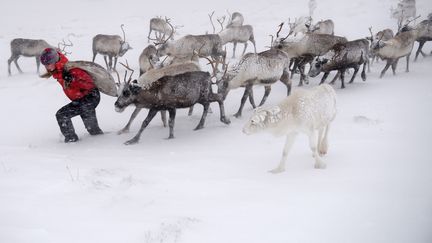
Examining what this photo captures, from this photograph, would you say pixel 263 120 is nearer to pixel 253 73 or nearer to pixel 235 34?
pixel 253 73

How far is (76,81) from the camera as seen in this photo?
273 inches

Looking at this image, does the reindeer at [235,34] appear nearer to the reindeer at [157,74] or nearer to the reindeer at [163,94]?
the reindeer at [157,74]

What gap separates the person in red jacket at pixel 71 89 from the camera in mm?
6809

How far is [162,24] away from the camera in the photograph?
16.3 meters

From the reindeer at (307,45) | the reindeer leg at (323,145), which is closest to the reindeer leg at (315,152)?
the reindeer leg at (323,145)

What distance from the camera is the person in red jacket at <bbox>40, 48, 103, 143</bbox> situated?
6809 mm

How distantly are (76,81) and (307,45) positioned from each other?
6.23 meters

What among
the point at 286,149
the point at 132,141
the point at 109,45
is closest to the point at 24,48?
the point at 109,45

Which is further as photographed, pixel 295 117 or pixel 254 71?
pixel 254 71

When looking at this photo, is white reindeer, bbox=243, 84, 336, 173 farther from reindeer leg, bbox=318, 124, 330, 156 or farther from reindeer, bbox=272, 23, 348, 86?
reindeer, bbox=272, 23, 348, 86

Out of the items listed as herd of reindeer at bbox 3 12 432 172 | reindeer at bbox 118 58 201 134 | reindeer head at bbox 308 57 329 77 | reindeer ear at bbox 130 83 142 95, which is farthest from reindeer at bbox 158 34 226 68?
reindeer ear at bbox 130 83 142 95

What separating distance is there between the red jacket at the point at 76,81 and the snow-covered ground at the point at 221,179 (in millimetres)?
934

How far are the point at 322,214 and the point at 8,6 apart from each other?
28.3 m

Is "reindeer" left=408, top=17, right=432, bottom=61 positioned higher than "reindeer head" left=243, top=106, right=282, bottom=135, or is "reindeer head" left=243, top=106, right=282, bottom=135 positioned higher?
"reindeer head" left=243, top=106, right=282, bottom=135
